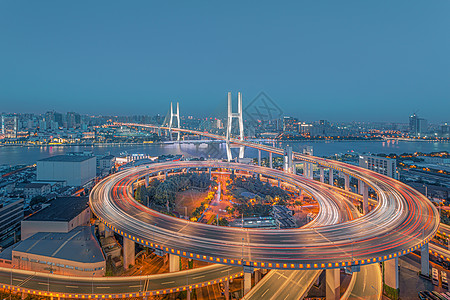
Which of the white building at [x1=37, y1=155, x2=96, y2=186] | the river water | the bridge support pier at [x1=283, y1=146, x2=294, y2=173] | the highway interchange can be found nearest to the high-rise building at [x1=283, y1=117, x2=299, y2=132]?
the river water

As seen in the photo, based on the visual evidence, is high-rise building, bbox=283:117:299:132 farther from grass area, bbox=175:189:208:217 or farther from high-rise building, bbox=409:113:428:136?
grass area, bbox=175:189:208:217

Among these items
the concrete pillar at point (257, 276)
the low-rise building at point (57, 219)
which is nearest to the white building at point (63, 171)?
the low-rise building at point (57, 219)

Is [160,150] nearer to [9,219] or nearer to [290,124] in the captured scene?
[9,219]

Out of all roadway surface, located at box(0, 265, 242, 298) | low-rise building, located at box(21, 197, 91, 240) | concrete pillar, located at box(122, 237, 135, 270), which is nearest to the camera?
roadway surface, located at box(0, 265, 242, 298)

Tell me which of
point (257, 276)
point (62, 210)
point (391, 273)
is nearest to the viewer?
point (391, 273)

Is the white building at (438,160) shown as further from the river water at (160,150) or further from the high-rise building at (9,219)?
the high-rise building at (9,219)

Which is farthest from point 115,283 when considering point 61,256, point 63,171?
point 63,171
